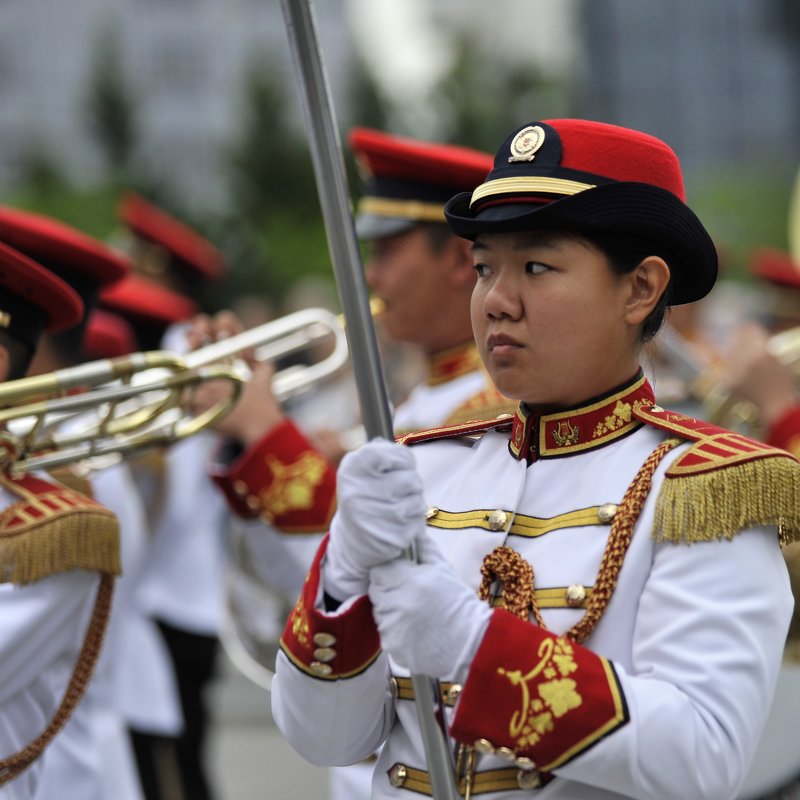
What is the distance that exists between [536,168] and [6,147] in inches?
2036

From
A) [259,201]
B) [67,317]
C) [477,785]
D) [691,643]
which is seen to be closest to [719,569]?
[691,643]

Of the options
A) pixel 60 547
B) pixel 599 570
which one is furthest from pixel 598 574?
pixel 60 547

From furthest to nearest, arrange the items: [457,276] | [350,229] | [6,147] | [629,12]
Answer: [629,12] → [6,147] → [457,276] → [350,229]

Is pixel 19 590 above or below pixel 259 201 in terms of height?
above

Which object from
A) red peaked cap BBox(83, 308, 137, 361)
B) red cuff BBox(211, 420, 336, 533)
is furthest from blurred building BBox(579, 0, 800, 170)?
red cuff BBox(211, 420, 336, 533)

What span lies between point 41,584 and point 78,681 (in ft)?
0.92

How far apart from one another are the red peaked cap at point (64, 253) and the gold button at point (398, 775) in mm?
1745

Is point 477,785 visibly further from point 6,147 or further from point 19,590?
point 6,147

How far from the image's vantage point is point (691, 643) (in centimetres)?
187

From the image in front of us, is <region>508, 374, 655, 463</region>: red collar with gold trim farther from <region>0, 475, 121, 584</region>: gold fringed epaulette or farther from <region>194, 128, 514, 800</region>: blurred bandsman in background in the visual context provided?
<region>194, 128, 514, 800</region>: blurred bandsman in background

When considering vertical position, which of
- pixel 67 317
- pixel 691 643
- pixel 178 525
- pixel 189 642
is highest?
pixel 67 317

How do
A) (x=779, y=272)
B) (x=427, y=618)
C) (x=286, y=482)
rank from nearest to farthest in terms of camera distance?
(x=427, y=618) < (x=286, y=482) < (x=779, y=272)

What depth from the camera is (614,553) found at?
1986 mm

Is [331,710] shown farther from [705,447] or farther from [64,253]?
[64,253]
